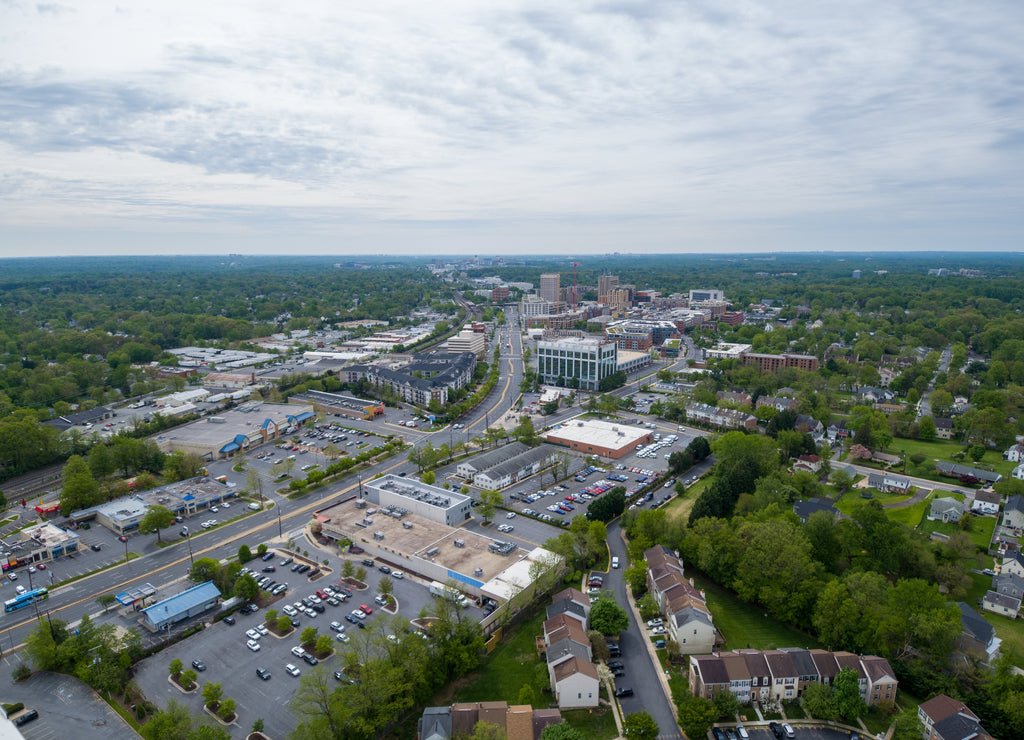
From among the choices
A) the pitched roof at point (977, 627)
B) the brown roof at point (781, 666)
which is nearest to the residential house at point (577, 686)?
the brown roof at point (781, 666)

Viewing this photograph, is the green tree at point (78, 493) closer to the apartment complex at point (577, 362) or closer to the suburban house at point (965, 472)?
the apartment complex at point (577, 362)

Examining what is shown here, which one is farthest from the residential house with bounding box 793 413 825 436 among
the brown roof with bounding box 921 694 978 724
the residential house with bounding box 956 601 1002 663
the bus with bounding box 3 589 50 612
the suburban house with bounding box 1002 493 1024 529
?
the bus with bounding box 3 589 50 612

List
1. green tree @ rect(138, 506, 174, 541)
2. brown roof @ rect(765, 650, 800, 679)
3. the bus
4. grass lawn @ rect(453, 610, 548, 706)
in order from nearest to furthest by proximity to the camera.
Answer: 1. brown roof @ rect(765, 650, 800, 679)
2. grass lawn @ rect(453, 610, 548, 706)
3. the bus
4. green tree @ rect(138, 506, 174, 541)

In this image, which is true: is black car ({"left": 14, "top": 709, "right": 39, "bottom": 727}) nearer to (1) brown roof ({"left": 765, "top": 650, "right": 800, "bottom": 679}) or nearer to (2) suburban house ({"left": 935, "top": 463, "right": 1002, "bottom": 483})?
(1) brown roof ({"left": 765, "top": 650, "right": 800, "bottom": 679})

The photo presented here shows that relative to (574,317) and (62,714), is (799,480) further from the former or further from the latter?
(574,317)

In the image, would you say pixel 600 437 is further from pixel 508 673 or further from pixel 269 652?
pixel 269 652

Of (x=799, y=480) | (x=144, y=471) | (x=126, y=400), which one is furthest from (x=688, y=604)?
(x=126, y=400)

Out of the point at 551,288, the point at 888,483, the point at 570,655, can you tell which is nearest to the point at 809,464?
the point at 888,483
